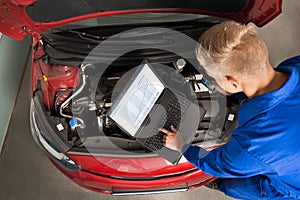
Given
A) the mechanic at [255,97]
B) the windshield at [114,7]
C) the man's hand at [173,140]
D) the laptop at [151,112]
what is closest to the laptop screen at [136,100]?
the laptop at [151,112]

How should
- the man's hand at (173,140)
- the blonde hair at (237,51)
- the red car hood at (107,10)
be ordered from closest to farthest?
the blonde hair at (237,51) < the red car hood at (107,10) < the man's hand at (173,140)

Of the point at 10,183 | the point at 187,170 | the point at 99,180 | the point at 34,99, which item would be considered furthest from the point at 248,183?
the point at 10,183

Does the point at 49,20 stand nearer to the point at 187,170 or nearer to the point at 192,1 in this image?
the point at 192,1

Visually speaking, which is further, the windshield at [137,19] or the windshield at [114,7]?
the windshield at [137,19]

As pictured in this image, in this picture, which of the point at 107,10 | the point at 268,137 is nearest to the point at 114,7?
the point at 107,10

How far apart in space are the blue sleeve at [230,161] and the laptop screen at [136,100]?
257mm

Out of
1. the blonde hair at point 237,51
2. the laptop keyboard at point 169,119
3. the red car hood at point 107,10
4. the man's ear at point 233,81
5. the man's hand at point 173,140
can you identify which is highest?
the red car hood at point 107,10

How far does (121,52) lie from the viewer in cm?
153

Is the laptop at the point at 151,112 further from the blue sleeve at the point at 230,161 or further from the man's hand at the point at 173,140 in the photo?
the blue sleeve at the point at 230,161

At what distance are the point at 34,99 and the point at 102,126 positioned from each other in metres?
0.31

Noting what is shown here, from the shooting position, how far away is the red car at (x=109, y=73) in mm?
1447

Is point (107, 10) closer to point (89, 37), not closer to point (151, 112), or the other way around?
point (89, 37)

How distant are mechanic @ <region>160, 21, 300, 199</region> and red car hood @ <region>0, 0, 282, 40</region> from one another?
26 centimetres

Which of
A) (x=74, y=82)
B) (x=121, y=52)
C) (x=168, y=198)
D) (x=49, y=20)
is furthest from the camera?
(x=168, y=198)
